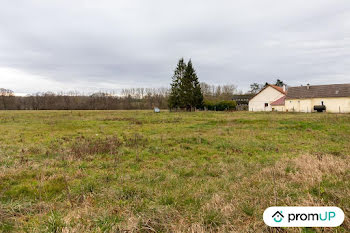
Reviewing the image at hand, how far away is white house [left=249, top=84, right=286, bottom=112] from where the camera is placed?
45.7 m

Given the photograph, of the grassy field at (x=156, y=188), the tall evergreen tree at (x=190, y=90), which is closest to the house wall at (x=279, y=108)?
the tall evergreen tree at (x=190, y=90)

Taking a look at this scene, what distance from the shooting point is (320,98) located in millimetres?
36031

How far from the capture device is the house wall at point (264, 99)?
4608cm

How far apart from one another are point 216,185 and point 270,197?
1344 mm

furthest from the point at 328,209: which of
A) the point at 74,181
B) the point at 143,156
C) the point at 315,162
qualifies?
the point at 143,156

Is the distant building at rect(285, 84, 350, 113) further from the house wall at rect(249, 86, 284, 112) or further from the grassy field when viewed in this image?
the grassy field

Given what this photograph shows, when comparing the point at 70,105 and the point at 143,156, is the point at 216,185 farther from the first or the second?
the point at 70,105

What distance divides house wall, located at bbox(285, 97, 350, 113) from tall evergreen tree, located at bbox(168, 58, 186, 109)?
2328 centimetres

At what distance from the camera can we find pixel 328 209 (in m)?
2.53

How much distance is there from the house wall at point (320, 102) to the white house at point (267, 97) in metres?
5.12

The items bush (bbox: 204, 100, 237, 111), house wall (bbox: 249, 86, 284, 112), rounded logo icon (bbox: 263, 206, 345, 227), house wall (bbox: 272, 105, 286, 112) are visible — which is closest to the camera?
rounded logo icon (bbox: 263, 206, 345, 227)

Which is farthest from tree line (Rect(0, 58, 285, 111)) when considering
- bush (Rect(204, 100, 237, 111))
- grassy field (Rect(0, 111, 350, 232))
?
grassy field (Rect(0, 111, 350, 232))

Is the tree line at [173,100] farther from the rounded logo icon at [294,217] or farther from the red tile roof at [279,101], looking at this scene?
the rounded logo icon at [294,217]

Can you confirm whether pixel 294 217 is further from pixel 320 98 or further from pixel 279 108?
pixel 279 108
